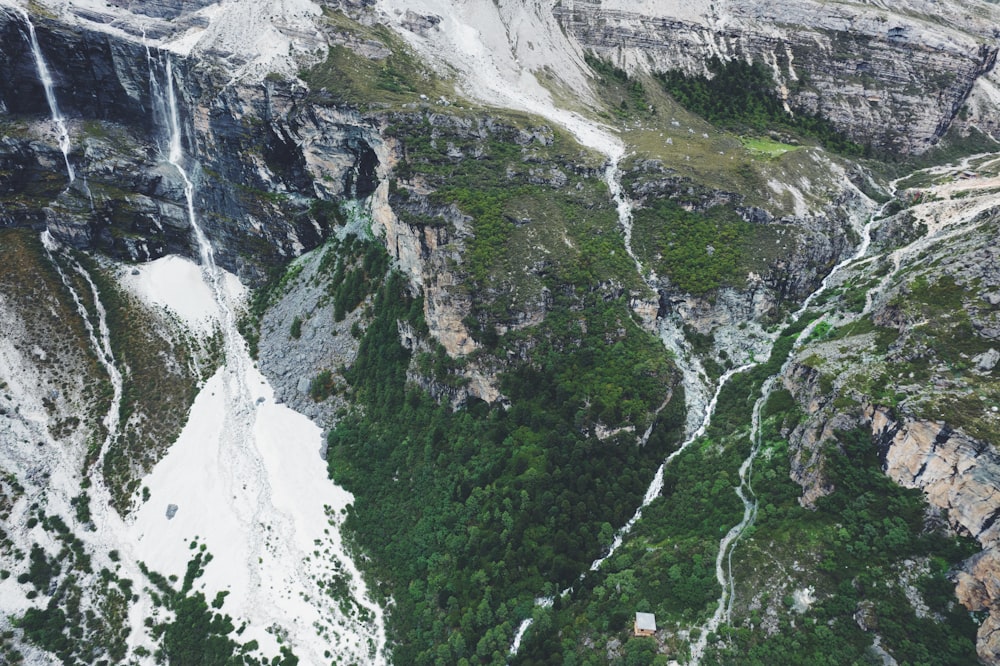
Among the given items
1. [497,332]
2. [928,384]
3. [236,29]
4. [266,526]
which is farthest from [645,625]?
[236,29]

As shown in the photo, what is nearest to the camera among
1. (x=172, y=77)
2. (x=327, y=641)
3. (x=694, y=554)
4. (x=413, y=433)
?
(x=694, y=554)

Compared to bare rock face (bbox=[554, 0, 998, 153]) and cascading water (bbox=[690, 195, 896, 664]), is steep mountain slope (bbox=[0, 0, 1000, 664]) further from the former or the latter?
bare rock face (bbox=[554, 0, 998, 153])

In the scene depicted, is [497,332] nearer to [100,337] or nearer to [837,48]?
[100,337]

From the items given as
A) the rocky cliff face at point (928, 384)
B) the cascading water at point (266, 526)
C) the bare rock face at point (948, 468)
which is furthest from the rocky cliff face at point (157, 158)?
the bare rock face at point (948, 468)

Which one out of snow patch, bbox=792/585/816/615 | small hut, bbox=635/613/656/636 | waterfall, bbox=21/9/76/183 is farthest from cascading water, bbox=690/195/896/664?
waterfall, bbox=21/9/76/183

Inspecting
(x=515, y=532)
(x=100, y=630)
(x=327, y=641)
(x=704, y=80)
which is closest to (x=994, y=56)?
(x=704, y=80)

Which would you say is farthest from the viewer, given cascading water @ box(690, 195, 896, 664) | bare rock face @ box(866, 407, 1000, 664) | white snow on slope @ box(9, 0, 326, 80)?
white snow on slope @ box(9, 0, 326, 80)

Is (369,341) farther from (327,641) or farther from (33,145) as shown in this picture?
(33,145)
